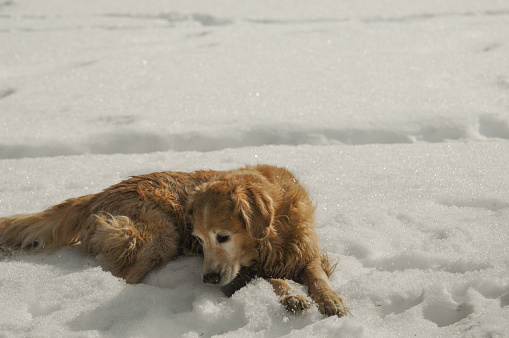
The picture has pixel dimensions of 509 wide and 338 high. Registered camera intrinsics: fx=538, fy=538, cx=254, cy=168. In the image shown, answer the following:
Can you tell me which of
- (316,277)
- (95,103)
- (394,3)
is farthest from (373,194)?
(394,3)

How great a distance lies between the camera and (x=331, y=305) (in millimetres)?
2885

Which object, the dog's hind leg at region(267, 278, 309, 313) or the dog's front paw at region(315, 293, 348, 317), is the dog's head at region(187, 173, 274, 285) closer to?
the dog's hind leg at region(267, 278, 309, 313)

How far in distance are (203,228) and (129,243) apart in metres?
0.49

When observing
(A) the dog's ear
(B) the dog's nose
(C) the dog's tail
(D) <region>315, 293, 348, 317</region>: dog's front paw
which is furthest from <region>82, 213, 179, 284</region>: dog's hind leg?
(D) <region>315, 293, 348, 317</region>: dog's front paw

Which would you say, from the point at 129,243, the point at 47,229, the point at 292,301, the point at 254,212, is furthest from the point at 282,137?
the point at 292,301

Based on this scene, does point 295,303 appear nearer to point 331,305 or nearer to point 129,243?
point 331,305

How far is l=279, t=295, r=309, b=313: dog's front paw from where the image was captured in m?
2.88

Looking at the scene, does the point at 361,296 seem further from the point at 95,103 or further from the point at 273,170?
the point at 95,103

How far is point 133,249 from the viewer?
3.41 m

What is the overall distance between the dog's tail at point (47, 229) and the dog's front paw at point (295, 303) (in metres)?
1.55

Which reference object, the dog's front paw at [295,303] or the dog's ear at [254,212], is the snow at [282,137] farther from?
the dog's ear at [254,212]

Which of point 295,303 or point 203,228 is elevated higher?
point 203,228

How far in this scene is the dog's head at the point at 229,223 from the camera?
3.25m

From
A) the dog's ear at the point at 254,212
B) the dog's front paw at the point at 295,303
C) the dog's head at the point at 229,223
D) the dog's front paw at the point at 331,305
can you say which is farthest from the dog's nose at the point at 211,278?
the dog's front paw at the point at 331,305
